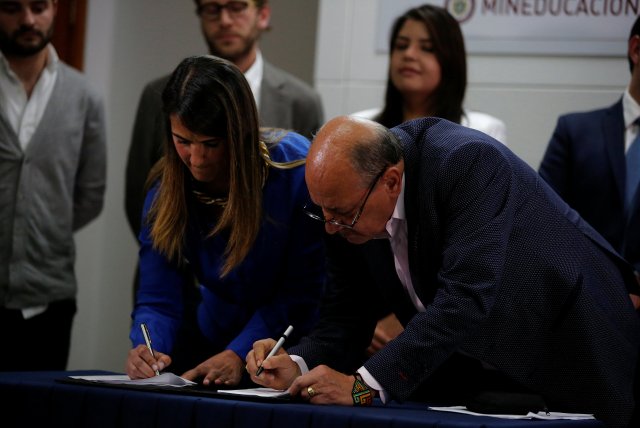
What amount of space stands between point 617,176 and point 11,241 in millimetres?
2245

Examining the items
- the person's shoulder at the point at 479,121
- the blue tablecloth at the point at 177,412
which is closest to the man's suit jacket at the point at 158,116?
the person's shoulder at the point at 479,121

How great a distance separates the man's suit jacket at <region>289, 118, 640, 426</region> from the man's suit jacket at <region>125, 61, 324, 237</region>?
1.46m

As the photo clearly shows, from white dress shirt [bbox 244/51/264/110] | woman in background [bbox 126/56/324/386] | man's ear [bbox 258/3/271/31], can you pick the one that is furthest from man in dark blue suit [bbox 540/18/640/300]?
man's ear [bbox 258/3/271/31]

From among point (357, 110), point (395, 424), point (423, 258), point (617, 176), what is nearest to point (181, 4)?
point (357, 110)

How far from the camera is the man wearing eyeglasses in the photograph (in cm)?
410

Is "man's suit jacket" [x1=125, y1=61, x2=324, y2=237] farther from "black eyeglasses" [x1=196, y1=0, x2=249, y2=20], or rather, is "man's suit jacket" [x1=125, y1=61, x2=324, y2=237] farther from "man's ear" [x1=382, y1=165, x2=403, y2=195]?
"man's ear" [x1=382, y1=165, x2=403, y2=195]

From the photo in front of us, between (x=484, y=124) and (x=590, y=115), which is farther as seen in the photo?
(x=484, y=124)

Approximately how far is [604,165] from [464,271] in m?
1.30

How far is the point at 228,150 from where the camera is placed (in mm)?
2822

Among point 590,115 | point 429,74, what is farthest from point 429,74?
point 590,115

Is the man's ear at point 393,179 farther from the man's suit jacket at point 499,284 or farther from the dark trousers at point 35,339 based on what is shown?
the dark trousers at point 35,339

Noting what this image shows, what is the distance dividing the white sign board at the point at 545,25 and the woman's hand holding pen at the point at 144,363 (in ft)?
8.02

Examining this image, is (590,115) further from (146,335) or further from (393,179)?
(146,335)

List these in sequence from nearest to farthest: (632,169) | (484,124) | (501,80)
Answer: (632,169), (484,124), (501,80)
